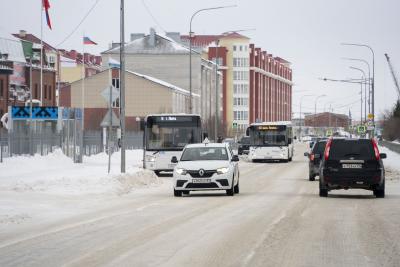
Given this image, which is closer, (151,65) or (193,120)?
(193,120)

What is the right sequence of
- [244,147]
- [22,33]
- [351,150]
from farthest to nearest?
1. [22,33]
2. [244,147]
3. [351,150]

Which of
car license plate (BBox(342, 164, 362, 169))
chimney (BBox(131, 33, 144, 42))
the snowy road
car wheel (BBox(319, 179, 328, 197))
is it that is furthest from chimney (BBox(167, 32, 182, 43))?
the snowy road

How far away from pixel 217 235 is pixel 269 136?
52.0 metres

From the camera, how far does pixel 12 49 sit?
10394cm

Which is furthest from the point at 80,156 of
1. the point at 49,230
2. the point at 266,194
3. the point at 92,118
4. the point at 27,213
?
the point at 92,118

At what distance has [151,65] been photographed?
130125 millimetres

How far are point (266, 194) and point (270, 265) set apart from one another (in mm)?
18578

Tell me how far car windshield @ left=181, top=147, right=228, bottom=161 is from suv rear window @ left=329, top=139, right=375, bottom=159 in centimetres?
332

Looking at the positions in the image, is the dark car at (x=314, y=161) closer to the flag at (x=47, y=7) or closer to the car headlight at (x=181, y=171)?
the car headlight at (x=181, y=171)

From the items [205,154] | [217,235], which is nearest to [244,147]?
[205,154]

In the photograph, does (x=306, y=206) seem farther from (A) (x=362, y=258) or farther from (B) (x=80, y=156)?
(B) (x=80, y=156)

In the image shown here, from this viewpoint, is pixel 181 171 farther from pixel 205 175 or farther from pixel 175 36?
pixel 175 36

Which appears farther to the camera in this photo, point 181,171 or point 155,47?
point 155,47

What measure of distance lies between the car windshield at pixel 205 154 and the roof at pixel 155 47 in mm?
98912
